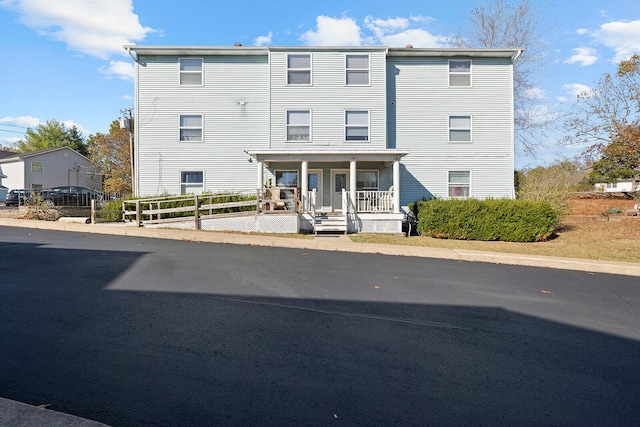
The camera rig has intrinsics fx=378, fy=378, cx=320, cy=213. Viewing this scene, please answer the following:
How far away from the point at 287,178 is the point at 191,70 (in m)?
6.77

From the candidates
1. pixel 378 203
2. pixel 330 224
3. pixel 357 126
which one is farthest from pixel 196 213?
pixel 357 126

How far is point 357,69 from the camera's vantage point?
17500 mm

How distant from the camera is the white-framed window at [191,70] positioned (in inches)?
699

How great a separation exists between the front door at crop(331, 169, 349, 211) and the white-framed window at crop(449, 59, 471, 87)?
264 inches

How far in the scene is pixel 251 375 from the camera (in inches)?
128

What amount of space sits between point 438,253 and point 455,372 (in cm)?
747

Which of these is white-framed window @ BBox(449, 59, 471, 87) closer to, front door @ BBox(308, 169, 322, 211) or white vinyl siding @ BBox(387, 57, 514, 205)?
white vinyl siding @ BBox(387, 57, 514, 205)

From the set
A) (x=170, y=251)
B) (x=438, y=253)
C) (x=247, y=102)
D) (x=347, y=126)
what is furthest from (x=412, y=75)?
(x=170, y=251)

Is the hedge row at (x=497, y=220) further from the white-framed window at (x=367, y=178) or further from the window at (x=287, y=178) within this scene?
the window at (x=287, y=178)

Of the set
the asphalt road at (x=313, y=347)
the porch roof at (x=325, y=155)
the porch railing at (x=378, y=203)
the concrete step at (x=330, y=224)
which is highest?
the porch roof at (x=325, y=155)

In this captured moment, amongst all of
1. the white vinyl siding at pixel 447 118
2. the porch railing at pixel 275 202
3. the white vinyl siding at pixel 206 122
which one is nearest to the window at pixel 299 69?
the white vinyl siding at pixel 206 122

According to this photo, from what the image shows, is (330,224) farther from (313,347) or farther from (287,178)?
(313,347)

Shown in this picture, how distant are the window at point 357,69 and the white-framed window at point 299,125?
8.40 feet

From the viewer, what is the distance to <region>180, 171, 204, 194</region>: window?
17781 millimetres
